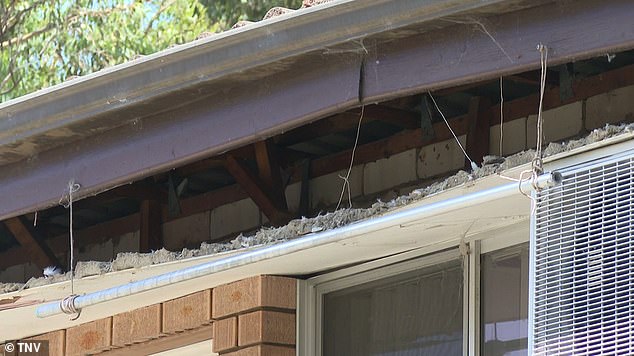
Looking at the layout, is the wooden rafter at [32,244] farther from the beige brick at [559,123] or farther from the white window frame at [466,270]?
the beige brick at [559,123]

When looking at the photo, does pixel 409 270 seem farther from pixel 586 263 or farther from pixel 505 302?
pixel 586 263

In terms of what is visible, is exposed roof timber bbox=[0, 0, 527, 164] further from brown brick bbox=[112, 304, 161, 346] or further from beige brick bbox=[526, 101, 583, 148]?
beige brick bbox=[526, 101, 583, 148]

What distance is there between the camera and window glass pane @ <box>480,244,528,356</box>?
473cm

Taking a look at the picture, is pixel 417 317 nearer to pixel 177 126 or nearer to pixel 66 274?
pixel 177 126

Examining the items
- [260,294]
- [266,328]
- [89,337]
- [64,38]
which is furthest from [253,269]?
[64,38]

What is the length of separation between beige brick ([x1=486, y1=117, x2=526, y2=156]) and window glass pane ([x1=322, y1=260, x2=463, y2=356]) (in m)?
0.59

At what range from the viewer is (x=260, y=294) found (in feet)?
17.7

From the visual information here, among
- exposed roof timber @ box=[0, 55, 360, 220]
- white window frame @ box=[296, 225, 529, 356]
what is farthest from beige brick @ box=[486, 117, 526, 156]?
exposed roof timber @ box=[0, 55, 360, 220]

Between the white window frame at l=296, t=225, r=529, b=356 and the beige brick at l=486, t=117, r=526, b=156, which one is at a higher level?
the beige brick at l=486, t=117, r=526, b=156

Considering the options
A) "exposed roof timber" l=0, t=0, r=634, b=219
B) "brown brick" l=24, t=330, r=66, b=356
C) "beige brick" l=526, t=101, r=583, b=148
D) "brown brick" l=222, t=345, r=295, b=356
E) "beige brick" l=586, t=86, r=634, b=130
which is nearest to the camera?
"exposed roof timber" l=0, t=0, r=634, b=219

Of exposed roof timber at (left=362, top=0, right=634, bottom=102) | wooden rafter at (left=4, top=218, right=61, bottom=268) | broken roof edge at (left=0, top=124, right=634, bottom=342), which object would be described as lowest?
broken roof edge at (left=0, top=124, right=634, bottom=342)

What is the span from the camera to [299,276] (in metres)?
5.52

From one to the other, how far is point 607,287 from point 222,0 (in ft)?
41.3

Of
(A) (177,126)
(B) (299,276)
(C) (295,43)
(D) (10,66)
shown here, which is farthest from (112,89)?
(D) (10,66)
